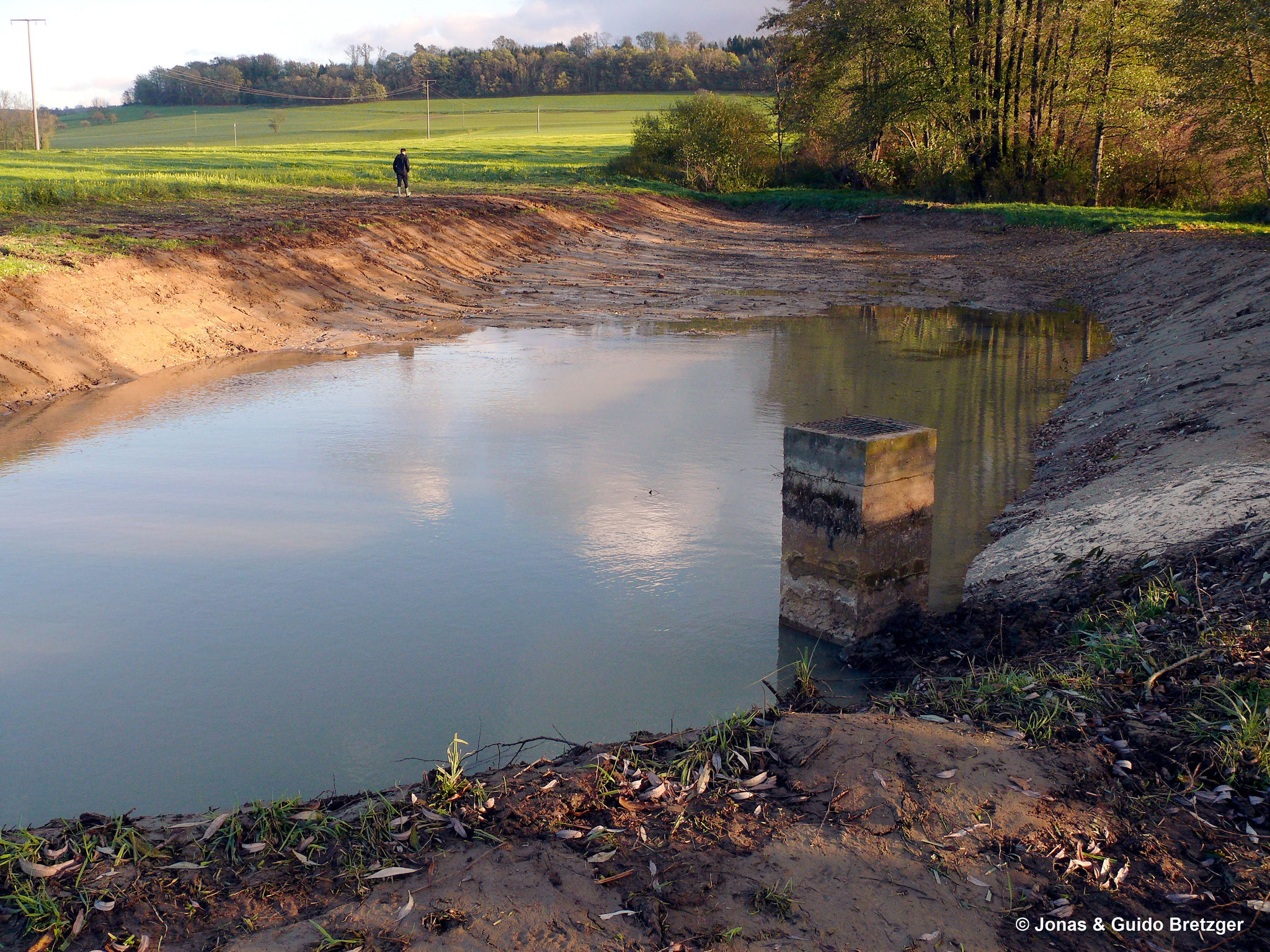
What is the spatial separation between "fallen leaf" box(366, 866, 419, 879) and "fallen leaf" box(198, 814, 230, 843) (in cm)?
79

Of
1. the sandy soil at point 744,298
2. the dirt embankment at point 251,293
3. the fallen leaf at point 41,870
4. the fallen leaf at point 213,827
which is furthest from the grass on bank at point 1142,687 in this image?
the dirt embankment at point 251,293

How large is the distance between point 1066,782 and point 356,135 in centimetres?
7957

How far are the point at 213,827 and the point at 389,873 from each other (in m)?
0.89

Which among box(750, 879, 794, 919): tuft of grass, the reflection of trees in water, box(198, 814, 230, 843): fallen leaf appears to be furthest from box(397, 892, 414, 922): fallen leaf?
the reflection of trees in water

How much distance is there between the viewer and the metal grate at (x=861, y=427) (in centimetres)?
589

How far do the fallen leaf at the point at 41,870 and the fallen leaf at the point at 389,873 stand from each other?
3.72 feet

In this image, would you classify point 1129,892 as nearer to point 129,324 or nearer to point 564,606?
point 564,606

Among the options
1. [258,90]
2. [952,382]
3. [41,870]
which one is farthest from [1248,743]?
[258,90]

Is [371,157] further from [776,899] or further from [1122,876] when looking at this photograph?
[1122,876]

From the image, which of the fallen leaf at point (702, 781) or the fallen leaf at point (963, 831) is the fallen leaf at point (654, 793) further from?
the fallen leaf at point (963, 831)

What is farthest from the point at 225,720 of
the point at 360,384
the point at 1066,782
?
the point at 360,384

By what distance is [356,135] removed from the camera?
7488 centimetres

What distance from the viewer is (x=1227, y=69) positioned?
76.7 ft

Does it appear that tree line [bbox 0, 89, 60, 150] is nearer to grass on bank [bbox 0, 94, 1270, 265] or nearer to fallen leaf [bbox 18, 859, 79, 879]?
grass on bank [bbox 0, 94, 1270, 265]
